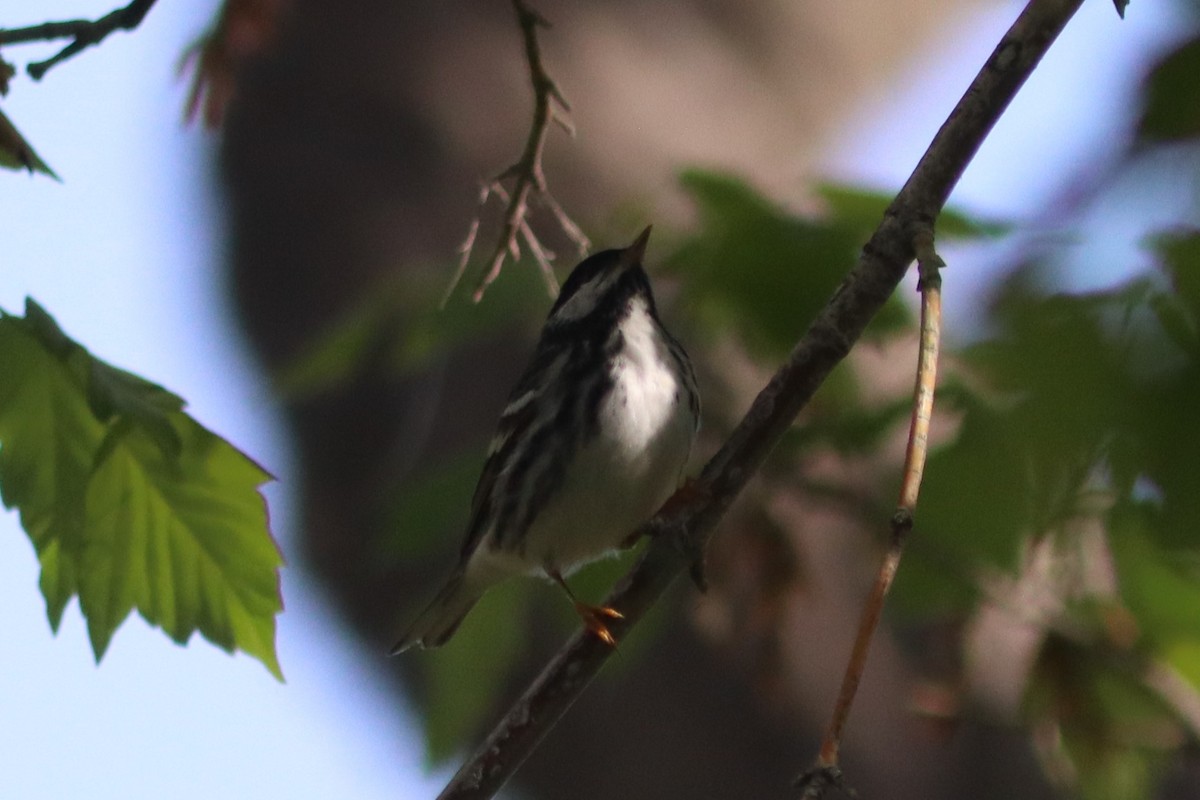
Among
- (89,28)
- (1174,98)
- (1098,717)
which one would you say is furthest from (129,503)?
(1098,717)

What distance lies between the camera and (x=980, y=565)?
5.81 ft

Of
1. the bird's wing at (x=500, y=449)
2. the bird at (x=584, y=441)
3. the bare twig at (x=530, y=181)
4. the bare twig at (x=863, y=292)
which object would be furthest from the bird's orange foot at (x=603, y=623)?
the bird's wing at (x=500, y=449)

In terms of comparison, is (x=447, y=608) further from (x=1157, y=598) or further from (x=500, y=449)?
(x=1157, y=598)

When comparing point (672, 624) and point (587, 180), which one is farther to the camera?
point (587, 180)

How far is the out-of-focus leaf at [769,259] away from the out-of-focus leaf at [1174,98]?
46 cm

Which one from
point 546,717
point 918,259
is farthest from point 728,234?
point 546,717

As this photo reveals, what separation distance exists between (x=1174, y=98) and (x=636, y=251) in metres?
0.92

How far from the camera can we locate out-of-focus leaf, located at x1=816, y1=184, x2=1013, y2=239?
176 centimetres

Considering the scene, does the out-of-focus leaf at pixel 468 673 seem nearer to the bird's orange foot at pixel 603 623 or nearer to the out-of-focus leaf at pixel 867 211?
the bird's orange foot at pixel 603 623

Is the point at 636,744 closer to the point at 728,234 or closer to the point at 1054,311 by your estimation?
the point at 728,234

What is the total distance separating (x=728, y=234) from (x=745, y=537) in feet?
1.58

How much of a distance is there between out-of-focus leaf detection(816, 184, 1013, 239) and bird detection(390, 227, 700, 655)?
305 millimetres

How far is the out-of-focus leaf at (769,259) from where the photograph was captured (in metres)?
1.76

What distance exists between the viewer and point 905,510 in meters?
1.12
